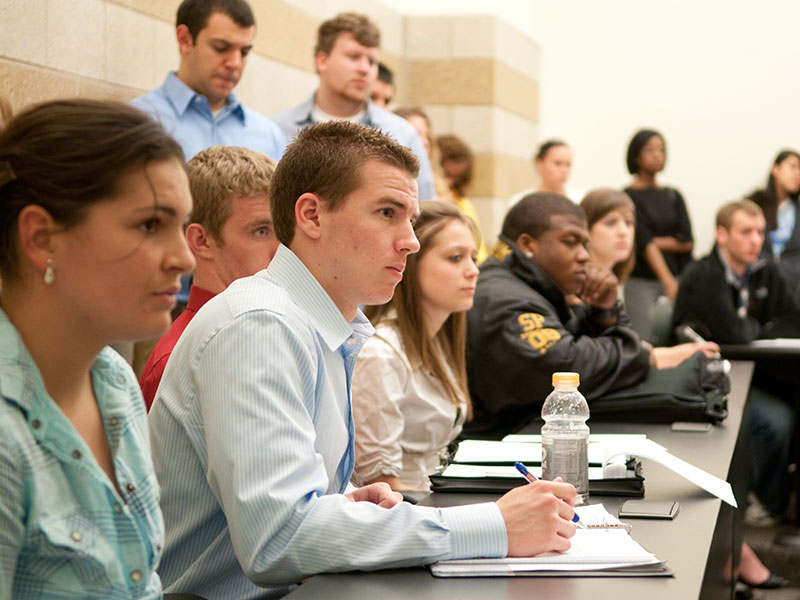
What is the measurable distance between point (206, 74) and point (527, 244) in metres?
1.26

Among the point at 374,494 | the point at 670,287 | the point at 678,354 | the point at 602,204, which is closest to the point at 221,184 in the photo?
the point at 374,494

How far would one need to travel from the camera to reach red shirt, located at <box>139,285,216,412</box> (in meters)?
2.00

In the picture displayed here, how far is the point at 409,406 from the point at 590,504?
33.4 inches

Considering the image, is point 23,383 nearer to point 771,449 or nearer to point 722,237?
point 771,449

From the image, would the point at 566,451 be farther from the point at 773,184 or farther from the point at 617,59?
the point at 617,59

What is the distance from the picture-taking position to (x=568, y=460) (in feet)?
5.89

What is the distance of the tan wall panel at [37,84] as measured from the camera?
2932mm

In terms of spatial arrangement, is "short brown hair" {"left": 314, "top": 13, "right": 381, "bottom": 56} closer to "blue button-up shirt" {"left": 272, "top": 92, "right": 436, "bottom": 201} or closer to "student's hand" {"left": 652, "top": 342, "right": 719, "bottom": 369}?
"blue button-up shirt" {"left": 272, "top": 92, "right": 436, "bottom": 201}

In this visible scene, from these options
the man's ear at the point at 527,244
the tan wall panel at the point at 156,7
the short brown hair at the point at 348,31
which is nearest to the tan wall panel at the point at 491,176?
the short brown hair at the point at 348,31

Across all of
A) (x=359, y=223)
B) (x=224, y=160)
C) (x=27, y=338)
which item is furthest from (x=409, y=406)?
(x=27, y=338)

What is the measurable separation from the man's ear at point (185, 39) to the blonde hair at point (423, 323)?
1191 mm

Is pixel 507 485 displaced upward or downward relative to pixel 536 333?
downward

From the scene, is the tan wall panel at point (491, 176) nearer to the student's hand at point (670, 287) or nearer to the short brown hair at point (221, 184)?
the student's hand at point (670, 287)

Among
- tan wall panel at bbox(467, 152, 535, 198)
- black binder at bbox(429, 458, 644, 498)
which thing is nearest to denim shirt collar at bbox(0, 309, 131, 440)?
black binder at bbox(429, 458, 644, 498)
